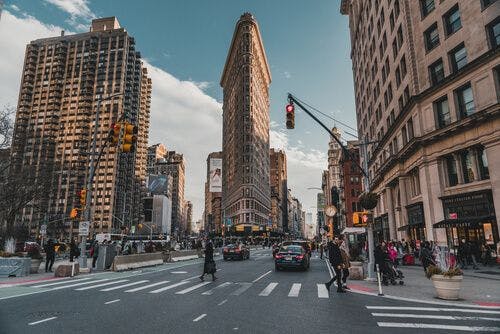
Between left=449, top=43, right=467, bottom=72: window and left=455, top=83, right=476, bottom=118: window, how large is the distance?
183cm

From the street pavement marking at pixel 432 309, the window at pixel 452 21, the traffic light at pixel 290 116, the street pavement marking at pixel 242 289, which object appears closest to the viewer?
the street pavement marking at pixel 432 309

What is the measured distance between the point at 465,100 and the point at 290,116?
61.4ft

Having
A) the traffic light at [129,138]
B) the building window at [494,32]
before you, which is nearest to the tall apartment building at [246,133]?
the building window at [494,32]

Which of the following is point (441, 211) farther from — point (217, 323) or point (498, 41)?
point (217, 323)

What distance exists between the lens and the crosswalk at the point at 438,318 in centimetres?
754

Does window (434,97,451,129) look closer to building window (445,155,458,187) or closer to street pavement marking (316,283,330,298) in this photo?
building window (445,155,458,187)


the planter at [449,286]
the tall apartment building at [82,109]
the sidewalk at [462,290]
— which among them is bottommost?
the sidewalk at [462,290]

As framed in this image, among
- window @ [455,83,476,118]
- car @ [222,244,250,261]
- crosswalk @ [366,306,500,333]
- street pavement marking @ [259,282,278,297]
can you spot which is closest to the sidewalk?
crosswalk @ [366,306,500,333]

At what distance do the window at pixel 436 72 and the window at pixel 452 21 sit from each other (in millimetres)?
2356

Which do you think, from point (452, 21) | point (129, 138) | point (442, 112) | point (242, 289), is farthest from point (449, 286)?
point (452, 21)

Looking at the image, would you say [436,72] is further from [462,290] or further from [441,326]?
[441,326]

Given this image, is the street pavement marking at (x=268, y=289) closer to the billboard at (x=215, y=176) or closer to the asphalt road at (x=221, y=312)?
the asphalt road at (x=221, y=312)

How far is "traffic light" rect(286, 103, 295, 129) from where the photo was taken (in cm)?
1327

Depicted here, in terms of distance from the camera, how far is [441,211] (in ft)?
85.1
